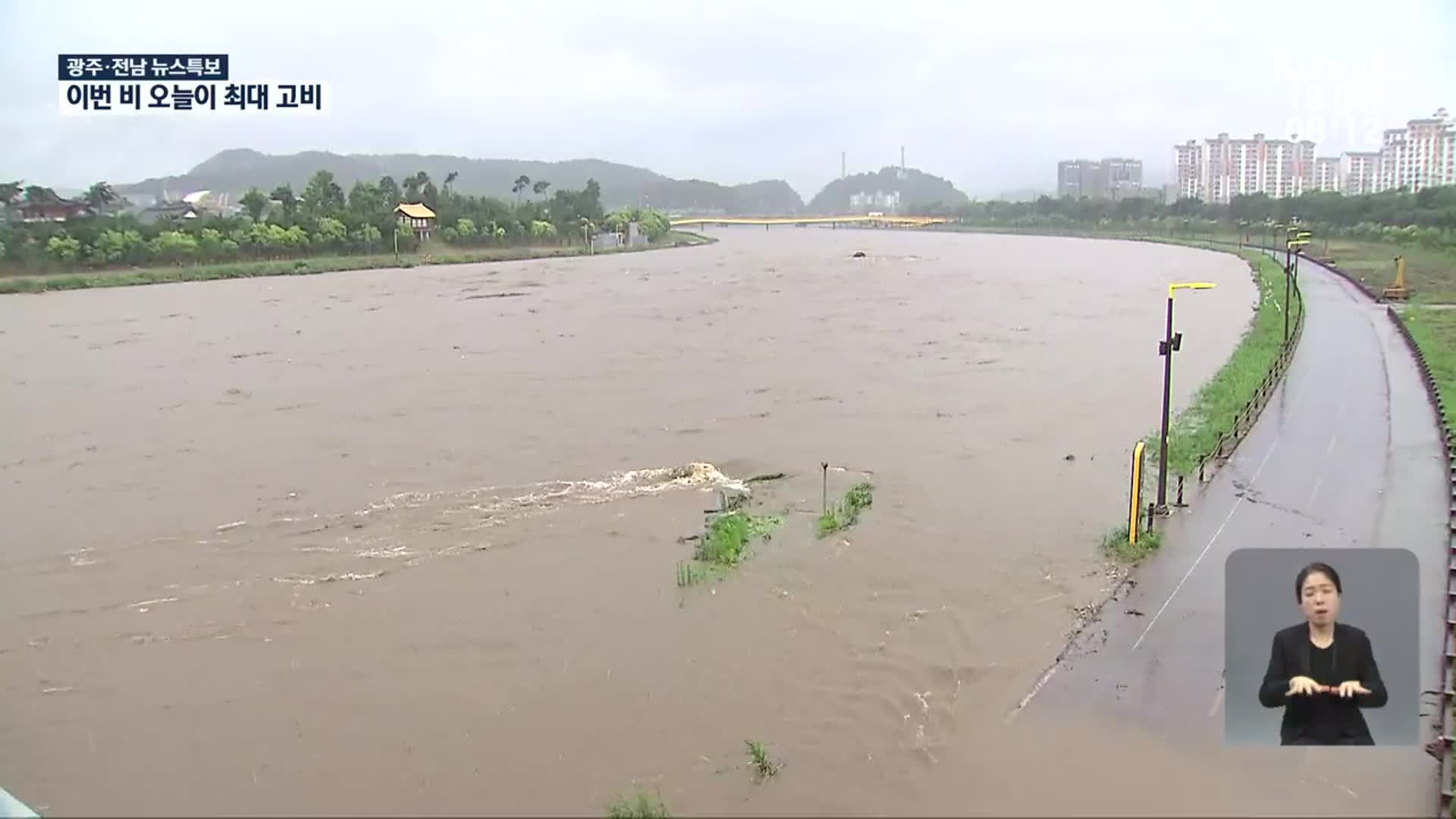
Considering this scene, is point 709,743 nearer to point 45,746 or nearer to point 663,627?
point 663,627

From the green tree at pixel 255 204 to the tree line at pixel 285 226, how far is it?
0.11ft

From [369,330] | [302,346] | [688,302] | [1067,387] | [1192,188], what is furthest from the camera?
[1192,188]

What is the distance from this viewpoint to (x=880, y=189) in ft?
496

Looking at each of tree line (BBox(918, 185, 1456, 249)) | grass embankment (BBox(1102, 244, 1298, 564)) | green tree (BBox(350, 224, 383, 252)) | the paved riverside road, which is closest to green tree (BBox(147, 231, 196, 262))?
green tree (BBox(350, 224, 383, 252))

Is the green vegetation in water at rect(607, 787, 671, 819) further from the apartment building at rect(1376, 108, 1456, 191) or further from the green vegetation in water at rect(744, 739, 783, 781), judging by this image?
the apartment building at rect(1376, 108, 1456, 191)

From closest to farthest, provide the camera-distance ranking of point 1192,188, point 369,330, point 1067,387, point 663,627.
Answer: point 663,627 → point 1067,387 → point 369,330 → point 1192,188

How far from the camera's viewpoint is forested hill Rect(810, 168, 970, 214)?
14988cm

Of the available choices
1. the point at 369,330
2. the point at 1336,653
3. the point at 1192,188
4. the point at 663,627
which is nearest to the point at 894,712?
the point at 663,627

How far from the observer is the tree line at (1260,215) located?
3822 cm

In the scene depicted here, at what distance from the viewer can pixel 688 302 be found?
998 inches

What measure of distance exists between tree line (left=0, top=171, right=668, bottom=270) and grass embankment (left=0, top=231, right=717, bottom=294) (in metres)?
0.54

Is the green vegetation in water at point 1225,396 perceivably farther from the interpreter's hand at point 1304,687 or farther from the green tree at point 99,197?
the green tree at point 99,197

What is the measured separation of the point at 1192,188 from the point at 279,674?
85594mm

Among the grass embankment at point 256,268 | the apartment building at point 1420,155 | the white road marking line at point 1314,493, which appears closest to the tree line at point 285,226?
the grass embankment at point 256,268
